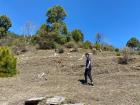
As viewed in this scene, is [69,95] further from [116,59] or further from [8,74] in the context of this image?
[116,59]

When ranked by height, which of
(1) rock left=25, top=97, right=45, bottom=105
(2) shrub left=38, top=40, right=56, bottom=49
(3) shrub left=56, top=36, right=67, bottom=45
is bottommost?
(1) rock left=25, top=97, right=45, bottom=105

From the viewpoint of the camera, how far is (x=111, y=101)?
18.2 metres

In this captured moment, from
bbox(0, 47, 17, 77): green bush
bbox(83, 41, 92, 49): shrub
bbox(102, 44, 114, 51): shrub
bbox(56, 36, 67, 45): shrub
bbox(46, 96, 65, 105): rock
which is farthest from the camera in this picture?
bbox(56, 36, 67, 45): shrub

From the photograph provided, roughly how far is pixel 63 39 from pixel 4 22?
11.8 meters

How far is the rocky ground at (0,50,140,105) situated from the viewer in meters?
19.0

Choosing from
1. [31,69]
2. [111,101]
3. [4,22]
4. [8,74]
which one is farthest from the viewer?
[4,22]

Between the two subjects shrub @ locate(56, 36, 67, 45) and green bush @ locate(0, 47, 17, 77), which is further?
shrub @ locate(56, 36, 67, 45)

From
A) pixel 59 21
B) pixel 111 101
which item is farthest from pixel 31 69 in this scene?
pixel 59 21

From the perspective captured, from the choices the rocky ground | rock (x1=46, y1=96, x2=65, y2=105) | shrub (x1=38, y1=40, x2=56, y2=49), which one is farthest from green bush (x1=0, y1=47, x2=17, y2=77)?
shrub (x1=38, y1=40, x2=56, y2=49)

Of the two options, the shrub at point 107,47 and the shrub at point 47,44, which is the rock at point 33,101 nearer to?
the shrub at point 47,44

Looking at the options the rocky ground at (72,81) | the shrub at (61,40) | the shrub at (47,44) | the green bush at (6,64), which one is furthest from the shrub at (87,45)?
the green bush at (6,64)

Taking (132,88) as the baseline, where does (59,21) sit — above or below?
above

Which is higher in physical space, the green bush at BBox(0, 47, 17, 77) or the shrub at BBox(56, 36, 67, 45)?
the shrub at BBox(56, 36, 67, 45)

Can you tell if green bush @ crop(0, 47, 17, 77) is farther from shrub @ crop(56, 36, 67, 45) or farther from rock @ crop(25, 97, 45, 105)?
shrub @ crop(56, 36, 67, 45)
